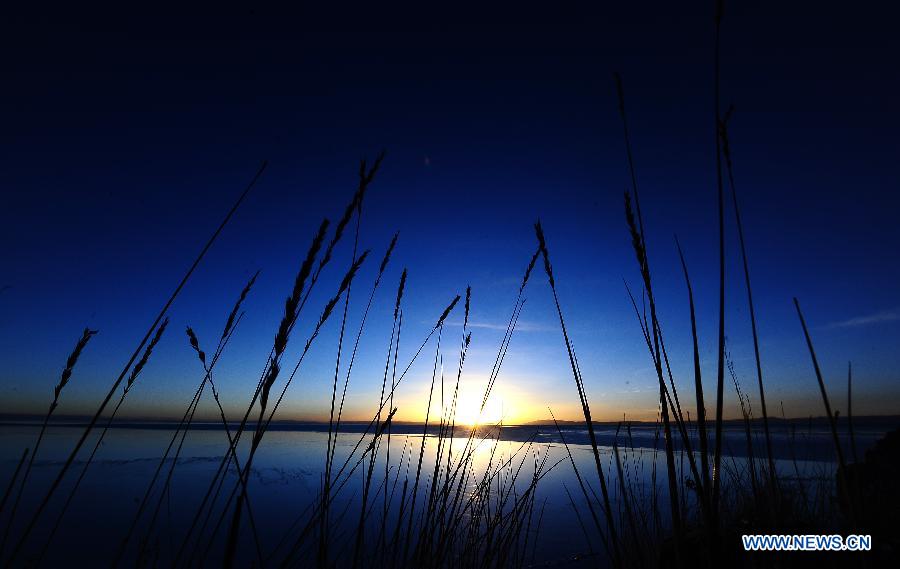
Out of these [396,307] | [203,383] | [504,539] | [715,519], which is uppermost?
[396,307]

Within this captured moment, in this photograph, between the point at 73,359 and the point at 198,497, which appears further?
the point at 198,497

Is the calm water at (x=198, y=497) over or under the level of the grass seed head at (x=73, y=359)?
under

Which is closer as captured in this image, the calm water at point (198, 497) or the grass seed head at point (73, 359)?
the grass seed head at point (73, 359)

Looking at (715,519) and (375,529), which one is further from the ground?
(715,519)

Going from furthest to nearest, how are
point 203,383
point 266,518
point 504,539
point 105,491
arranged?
1. point 105,491
2. point 266,518
3. point 504,539
4. point 203,383

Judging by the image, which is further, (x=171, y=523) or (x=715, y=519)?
(x=171, y=523)

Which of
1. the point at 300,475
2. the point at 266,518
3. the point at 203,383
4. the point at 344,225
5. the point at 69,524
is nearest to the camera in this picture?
the point at 344,225

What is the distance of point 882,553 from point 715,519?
5.63ft

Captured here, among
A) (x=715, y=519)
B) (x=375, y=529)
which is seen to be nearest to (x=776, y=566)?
(x=715, y=519)

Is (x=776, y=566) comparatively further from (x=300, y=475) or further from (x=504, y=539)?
(x=300, y=475)

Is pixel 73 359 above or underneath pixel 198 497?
above

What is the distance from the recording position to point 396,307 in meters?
2.07

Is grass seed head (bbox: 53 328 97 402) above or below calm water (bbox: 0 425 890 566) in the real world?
above

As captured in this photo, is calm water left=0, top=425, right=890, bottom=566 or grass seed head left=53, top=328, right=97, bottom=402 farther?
calm water left=0, top=425, right=890, bottom=566
